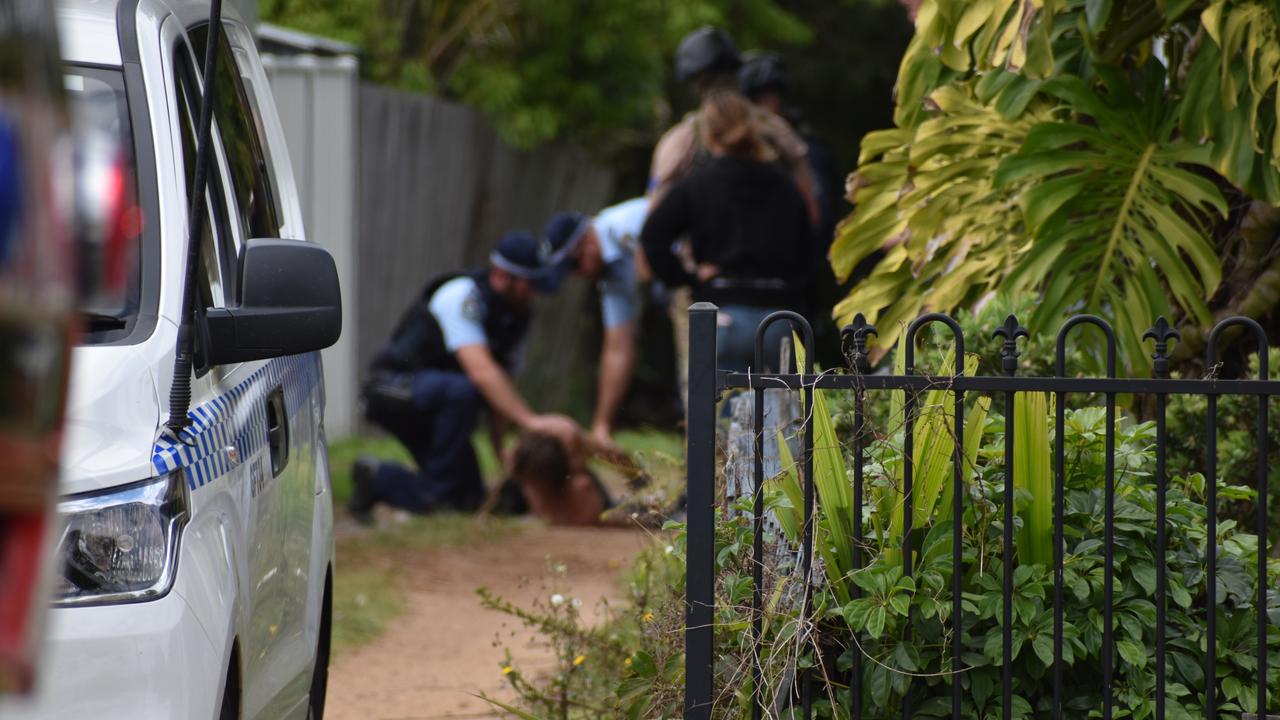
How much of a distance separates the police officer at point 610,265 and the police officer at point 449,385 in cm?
18

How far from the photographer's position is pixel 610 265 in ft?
26.0

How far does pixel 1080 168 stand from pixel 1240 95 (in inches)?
19.6

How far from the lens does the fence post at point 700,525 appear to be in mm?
2949

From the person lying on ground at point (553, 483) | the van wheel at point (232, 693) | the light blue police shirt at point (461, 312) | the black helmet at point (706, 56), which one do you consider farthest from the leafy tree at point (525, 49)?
the van wheel at point (232, 693)

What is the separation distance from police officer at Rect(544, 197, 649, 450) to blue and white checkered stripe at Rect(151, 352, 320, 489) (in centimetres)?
417

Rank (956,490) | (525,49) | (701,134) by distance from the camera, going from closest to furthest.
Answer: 1. (956,490)
2. (701,134)
3. (525,49)

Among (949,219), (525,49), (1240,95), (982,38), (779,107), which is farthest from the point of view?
(525,49)

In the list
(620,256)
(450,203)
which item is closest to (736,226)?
(620,256)

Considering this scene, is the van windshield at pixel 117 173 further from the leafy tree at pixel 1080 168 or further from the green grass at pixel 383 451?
the green grass at pixel 383 451

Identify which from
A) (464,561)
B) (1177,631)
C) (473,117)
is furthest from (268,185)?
(473,117)

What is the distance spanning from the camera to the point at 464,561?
22.8ft

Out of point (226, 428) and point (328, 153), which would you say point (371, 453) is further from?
point (226, 428)

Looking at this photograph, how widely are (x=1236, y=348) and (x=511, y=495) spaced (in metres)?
4.32

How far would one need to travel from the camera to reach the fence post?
295 cm
